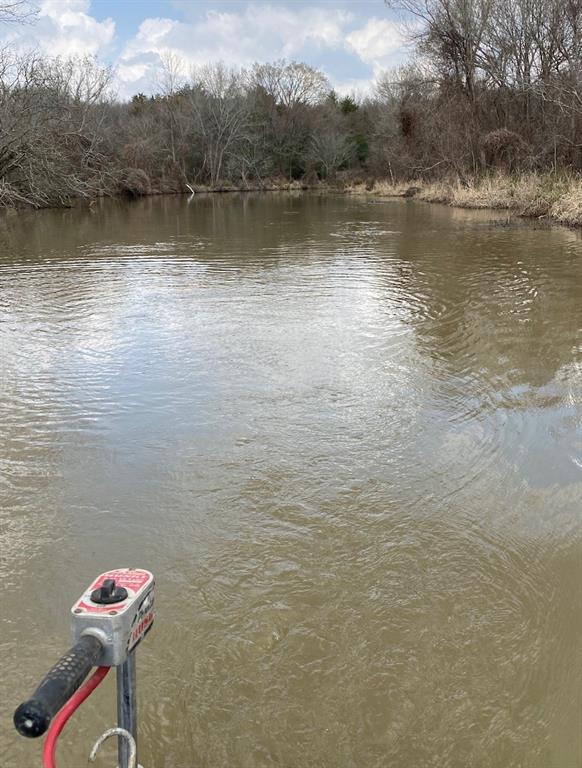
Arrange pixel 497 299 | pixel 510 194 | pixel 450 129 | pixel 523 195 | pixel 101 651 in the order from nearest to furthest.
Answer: pixel 101 651 → pixel 497 299 → pixel 523 195 → pixel 510 194 → pixel 450 129

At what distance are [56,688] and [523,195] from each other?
20.7m

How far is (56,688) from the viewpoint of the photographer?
49.6 inches

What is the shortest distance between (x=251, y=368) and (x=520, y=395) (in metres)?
2.39

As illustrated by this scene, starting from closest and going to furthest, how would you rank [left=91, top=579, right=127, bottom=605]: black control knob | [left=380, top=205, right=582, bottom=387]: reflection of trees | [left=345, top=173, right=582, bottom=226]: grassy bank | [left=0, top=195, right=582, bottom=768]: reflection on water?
[left=91, top=579, right=127, bottom=605]: black control knob → [left=0, top=195, right=582, bottom=768]: reflection on water → [left=380, top=205, right=582, bottom=387]: reflection of trees → [left=345, top=173, right=582, bottom=226]: grassy bank

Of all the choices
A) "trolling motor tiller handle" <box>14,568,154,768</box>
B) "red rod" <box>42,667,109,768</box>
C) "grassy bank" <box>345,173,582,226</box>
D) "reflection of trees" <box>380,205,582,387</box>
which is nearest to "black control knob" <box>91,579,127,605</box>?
"trolling motor tiller handle" <box>14,568,154,768</box>

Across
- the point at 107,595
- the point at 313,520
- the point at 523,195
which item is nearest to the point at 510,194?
the point at 523,195

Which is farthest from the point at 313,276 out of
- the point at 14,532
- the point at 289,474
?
the point at 14,532

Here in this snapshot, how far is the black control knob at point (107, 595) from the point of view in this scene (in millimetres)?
1440

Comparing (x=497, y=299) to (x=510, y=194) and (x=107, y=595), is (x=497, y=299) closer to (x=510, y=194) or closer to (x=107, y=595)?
(x=107, y=595)

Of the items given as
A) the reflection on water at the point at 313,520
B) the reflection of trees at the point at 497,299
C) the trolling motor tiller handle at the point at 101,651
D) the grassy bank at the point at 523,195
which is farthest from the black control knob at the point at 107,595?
the grassy bank at the point at 523,195

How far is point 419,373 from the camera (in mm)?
5691

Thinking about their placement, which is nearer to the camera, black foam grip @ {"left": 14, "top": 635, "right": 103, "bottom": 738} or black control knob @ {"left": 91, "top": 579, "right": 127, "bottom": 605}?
black foam grip @ {"left": 14, "top": 635, "right": 103, "bottom": 738}

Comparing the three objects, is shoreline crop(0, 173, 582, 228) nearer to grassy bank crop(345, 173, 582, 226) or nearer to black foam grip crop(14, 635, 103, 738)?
grassy bank crop(345, 173, 582, 226)

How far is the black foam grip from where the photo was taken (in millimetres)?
1201
